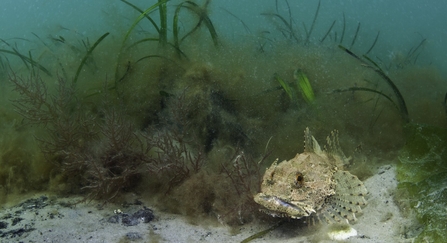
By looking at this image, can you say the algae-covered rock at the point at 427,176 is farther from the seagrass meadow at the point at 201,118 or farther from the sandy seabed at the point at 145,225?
the sandy seabed at the point at 145,225

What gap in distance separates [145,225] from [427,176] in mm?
3102

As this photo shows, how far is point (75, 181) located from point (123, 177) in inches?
32.9

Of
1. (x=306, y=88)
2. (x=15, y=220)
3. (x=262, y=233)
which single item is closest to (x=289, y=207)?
(x=262, y=233)

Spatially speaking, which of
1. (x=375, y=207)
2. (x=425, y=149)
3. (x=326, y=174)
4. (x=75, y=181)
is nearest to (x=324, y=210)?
(x=326, y=174)

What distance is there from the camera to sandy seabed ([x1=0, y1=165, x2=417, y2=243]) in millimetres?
2961

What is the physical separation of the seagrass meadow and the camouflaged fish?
0.58 metres

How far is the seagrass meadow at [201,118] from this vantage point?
3867 mm

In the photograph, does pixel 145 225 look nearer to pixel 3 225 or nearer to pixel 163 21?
pixel 3 225

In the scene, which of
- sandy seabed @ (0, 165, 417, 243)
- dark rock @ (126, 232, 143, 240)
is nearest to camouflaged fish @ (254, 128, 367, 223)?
sandy seabed @ (0, 165, 417, 243)

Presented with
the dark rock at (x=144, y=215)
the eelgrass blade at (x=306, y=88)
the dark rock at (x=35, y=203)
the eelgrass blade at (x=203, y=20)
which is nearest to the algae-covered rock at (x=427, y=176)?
the eelgrass blade at (x=306, y=88)

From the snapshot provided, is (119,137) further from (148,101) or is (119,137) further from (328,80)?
(328,80)

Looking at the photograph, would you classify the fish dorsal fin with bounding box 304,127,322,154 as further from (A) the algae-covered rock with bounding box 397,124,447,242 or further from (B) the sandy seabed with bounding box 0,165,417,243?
(A) the algae-covered rock with bounding box 397,124,447,242

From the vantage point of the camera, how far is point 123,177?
4.04 m

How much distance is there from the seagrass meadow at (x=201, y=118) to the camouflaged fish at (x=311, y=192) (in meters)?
0.58
